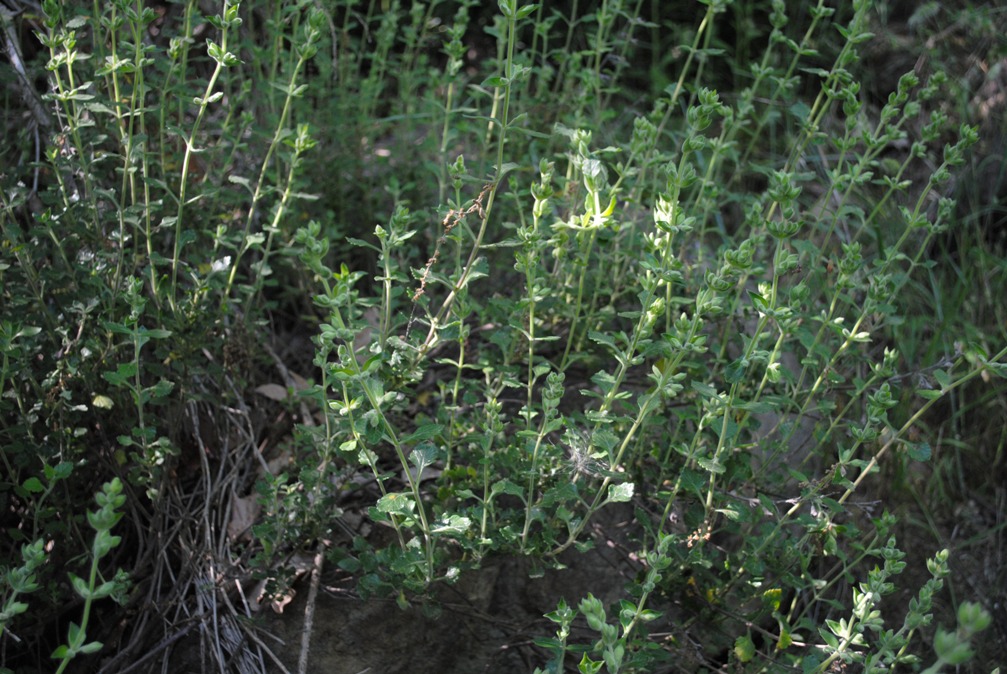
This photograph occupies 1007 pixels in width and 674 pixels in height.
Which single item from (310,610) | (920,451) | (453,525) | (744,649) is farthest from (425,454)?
(920,451)

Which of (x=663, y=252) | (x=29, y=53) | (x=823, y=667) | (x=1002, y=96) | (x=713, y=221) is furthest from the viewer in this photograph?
(x=1002, y=96)

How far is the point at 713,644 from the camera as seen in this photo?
2314mm

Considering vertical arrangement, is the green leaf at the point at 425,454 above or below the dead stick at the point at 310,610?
above

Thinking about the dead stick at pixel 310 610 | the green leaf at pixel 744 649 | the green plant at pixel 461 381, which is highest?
the green plant at pixel 461 381

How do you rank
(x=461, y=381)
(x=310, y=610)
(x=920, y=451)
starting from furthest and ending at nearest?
(x=461, y=381), (x=310, y=610), (x=920, y=451)

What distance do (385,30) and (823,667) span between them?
8.16ft

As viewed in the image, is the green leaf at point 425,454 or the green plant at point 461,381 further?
the green plant at point 461,381

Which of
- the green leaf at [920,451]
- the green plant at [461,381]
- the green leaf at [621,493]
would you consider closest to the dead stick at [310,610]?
the green plant at [461,381]

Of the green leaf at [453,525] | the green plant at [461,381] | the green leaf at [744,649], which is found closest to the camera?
the green leaf at [453,525]

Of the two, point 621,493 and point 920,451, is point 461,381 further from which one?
point 920,451

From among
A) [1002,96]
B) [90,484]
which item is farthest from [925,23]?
[90,484]

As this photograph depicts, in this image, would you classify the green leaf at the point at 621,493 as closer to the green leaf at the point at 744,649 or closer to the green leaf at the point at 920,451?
the green leaf at the point at 744,649

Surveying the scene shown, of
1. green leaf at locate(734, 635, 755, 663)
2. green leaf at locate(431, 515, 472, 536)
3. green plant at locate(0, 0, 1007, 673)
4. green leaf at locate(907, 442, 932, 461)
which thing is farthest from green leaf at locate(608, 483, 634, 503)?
green leaf at locate(907, 442, 932, 461)

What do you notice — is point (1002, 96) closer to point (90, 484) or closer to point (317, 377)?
point (317, 377)
